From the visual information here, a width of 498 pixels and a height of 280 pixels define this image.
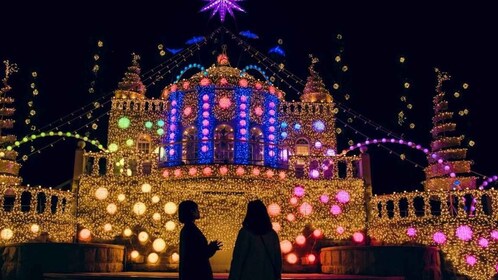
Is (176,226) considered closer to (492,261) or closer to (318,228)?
(318,228)

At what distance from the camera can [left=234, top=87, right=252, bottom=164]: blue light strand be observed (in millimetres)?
16125

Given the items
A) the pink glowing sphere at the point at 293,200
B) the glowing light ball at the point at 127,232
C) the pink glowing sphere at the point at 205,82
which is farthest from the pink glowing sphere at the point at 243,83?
the glowing light ball at the point at 127,232

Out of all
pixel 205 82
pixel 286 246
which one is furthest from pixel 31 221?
pixel 286 246

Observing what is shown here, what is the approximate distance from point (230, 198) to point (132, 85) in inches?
329

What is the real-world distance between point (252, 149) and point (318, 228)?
368 centimetres

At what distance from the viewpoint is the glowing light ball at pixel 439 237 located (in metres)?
13.7

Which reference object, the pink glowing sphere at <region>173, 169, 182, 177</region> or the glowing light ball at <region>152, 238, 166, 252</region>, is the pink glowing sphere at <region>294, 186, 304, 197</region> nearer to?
the pink glowing sphere at <region>173, 169, 182, 177</region>

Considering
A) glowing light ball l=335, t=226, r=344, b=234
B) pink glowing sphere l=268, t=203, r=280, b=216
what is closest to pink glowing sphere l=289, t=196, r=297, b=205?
pink glowing sphere l=268, t=203, r=280, b=216

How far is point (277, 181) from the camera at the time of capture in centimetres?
1582

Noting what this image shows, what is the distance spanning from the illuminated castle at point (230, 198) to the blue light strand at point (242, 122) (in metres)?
0.04

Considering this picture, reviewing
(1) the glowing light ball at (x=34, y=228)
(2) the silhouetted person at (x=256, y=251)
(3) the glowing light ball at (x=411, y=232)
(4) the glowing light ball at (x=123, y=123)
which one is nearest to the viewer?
(2) the silhouetted person at (x=256, y=251)

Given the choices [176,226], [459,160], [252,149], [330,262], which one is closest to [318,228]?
[330,262]

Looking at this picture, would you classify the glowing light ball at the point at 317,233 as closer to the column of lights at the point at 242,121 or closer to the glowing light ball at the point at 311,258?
the glowing light ball at the point at 311,258

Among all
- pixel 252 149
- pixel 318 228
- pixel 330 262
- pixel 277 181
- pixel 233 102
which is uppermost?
pixel 233 102
